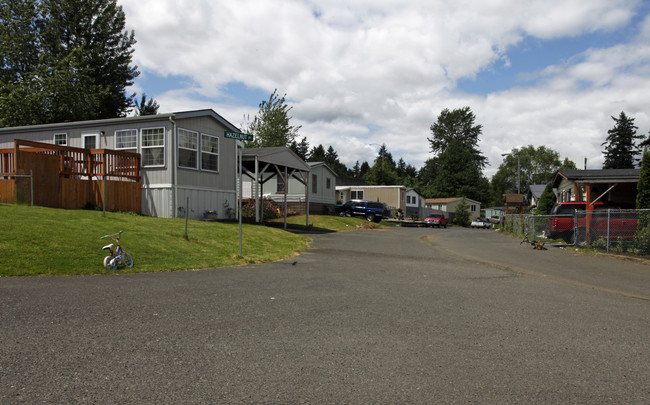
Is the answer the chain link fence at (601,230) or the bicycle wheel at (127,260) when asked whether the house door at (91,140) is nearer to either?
the bicycle wheel at (127,260)

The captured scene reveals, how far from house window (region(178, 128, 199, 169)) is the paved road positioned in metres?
11.3

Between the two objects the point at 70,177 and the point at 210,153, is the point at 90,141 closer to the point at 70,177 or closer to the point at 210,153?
the point at 70,177

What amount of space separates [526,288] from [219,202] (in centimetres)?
1582

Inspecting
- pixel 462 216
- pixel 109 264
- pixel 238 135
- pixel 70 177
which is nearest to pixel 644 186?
pixel 238 135

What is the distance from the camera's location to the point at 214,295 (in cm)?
725

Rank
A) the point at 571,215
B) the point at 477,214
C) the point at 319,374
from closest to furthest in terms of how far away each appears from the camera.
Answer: the point at 319,374 → the point at 571,215 → the point at 477,214

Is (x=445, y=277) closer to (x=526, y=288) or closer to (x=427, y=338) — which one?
(x=526, y=288)

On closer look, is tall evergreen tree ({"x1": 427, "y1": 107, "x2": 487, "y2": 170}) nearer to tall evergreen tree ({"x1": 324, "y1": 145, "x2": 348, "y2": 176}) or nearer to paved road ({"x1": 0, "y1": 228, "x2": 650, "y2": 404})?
tall evergreen tree ({"x1": 324, "y1": 145, "x2": 348, "y2": 176})

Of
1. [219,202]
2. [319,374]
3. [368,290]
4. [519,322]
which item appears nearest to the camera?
[319,374]

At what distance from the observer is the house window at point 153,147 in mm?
19056

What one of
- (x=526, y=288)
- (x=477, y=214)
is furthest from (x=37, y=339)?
(x=477, y=214)

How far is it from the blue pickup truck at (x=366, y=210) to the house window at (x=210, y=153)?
19.5 m

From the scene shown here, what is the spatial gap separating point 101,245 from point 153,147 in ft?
31.1

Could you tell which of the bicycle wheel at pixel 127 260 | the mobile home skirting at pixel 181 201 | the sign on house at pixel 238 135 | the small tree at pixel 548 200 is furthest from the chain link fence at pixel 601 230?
the mobile home skirting at pixel 181 201
